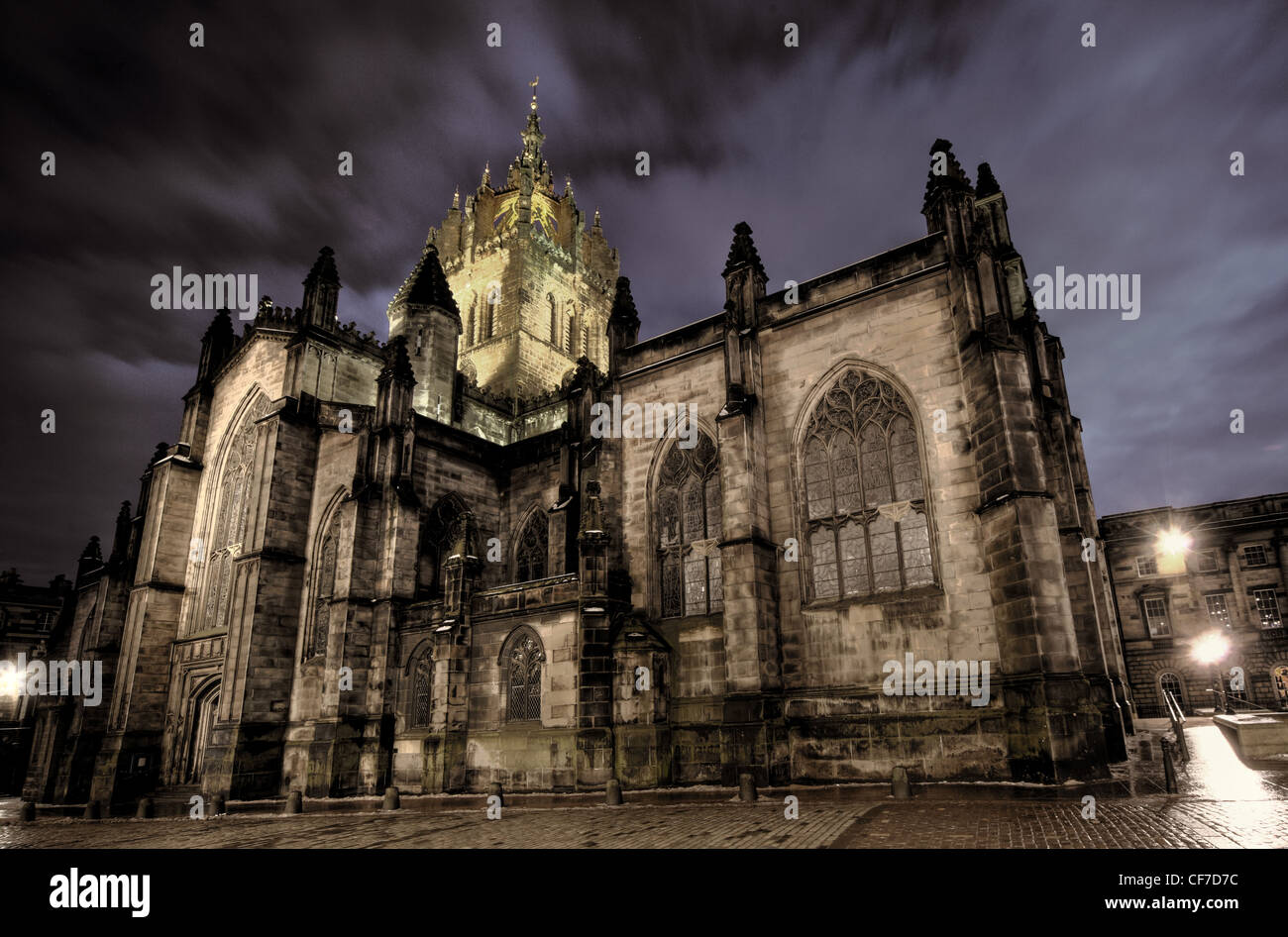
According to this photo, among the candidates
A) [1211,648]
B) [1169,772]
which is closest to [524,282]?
[1169,772]

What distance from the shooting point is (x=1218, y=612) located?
41188 millimetres

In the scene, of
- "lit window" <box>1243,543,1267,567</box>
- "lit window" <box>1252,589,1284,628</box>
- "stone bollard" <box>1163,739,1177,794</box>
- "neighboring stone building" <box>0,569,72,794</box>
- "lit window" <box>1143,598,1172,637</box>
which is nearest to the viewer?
"stone bollard" <box>1163,739,1177,794</box>

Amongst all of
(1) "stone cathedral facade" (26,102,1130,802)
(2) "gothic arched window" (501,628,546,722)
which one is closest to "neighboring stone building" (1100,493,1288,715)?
(1) "stone cathedral facade" (26,102,1130,802)

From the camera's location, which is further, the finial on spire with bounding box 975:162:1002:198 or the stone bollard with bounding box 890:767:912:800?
the finial on spire with bounding box 975:162:1002:198

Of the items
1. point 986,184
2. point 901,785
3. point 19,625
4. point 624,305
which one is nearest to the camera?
point 901,785

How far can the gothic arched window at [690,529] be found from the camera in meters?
18.9

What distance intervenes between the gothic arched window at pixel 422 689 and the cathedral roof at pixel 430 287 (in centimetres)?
1970

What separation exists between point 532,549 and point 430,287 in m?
16.2

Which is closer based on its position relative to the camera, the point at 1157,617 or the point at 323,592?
the point at 323,592

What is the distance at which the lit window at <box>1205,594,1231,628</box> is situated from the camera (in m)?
40.7

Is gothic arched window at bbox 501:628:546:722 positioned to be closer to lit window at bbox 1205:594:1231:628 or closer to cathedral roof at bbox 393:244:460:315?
cathedral roof at bbox 393:244:460:315

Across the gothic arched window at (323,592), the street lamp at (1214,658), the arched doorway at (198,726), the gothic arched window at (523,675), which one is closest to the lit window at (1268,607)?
the street lamp at (1214,658)

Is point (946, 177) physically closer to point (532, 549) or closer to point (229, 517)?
point (532, 549)

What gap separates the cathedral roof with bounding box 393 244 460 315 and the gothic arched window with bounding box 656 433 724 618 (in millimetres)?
19647
